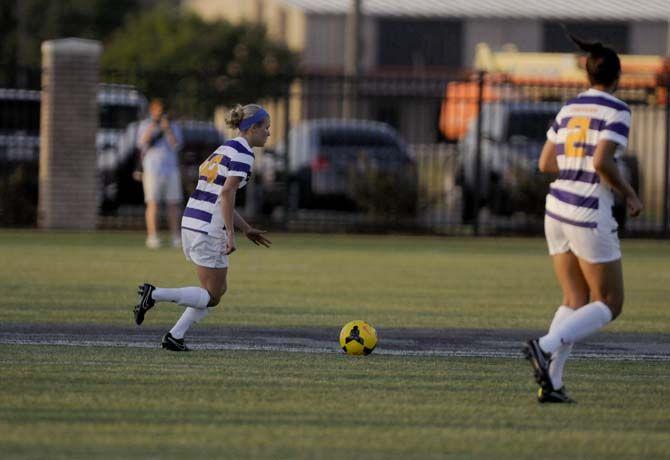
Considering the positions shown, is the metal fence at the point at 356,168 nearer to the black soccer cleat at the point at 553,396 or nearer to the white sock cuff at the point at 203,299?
the white sock cuff at the point at 203,299

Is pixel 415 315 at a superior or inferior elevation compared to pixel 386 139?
inferior

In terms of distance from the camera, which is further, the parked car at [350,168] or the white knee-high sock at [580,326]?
the parked car at [350,168]

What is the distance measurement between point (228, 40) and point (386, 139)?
70.0 feet

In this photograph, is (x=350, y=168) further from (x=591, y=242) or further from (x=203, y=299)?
(x=591, y=242)

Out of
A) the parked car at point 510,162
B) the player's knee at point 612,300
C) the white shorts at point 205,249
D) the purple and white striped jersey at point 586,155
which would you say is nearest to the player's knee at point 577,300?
the player's knee at point 612,300

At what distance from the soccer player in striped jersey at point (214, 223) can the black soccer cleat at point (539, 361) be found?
7.50 feet

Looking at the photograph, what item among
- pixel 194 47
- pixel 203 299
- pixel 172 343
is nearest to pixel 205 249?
pixel 203 299

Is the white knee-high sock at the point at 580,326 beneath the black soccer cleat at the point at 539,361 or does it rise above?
above

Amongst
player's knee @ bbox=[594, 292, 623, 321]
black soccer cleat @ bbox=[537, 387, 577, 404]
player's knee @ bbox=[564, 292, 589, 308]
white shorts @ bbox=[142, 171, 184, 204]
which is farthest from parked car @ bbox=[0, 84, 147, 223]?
player's knee @ bbox=[594, 292, 623, 321]

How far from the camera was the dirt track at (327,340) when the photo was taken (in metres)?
9.93

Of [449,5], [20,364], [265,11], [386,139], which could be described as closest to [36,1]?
[265,11]

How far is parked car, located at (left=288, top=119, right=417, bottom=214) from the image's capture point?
81.5 ft

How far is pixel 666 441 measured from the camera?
683 cm

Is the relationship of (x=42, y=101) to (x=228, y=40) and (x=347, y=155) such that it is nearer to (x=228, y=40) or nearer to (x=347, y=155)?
(x=347, y=155)
